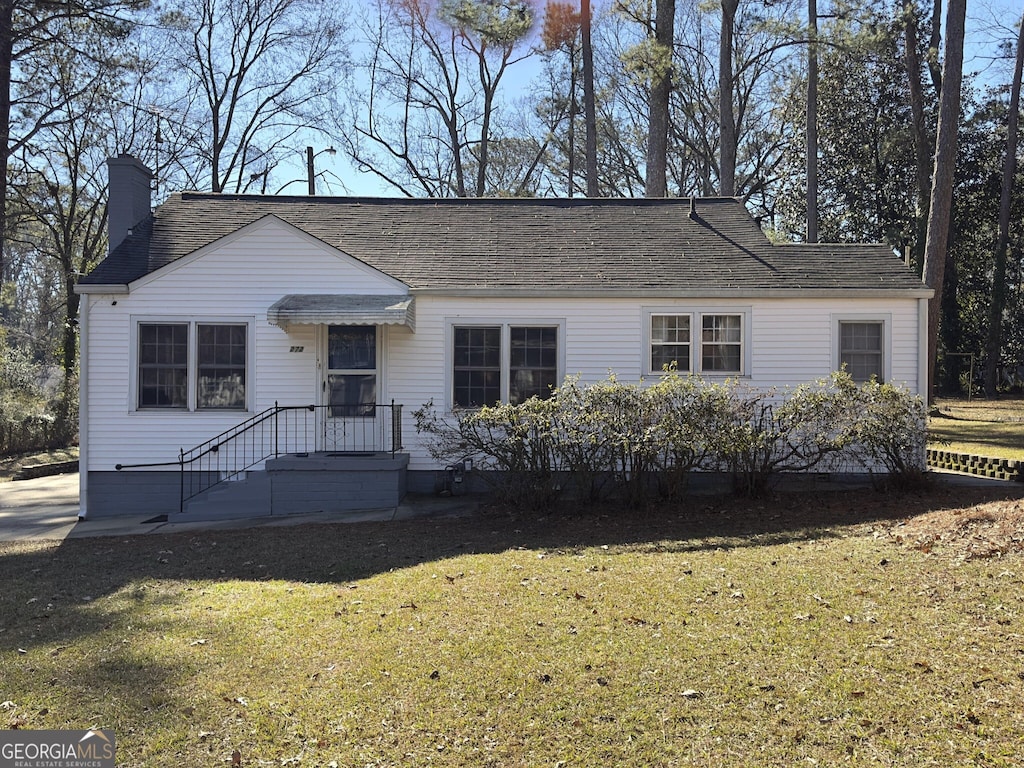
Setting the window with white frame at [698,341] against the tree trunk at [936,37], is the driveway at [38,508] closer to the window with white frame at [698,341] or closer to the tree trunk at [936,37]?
the window with white frame at [698,341]

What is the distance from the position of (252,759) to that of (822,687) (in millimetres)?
3095

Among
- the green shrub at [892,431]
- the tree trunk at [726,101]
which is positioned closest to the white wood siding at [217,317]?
the green shrub at [892,431]

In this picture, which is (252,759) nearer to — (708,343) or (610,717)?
(610,717)

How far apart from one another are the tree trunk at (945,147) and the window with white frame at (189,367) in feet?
49.8

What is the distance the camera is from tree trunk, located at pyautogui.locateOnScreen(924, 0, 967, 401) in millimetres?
19156

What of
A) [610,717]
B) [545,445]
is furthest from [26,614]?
[545,445]

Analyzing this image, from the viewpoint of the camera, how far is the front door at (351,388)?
13.3 meters

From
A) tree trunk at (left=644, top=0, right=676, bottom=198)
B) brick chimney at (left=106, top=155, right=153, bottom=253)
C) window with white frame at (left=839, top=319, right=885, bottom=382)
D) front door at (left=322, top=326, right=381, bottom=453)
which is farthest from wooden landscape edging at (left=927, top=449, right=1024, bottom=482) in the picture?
brick chimney at (left=106, top=155, right=153, bottom=253)

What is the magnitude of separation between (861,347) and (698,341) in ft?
8.83

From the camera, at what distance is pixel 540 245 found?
585 inches

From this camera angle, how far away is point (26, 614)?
6.86 meters

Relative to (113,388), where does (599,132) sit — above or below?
above

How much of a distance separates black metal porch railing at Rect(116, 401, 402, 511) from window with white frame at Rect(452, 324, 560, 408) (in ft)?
4.00

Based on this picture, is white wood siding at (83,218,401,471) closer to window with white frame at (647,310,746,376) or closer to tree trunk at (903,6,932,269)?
window with white frame at (647,310,746,376)
